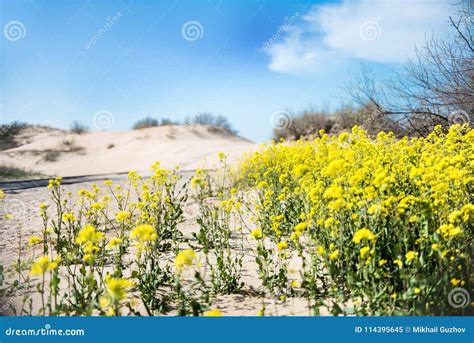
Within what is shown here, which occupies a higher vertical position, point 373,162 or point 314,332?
point 373,162

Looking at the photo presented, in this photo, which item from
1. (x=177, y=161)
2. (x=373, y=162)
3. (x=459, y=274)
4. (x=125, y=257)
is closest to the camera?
(x=459, y=274)

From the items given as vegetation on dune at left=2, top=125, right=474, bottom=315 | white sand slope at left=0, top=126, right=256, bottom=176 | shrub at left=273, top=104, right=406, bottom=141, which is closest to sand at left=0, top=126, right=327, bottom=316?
white sand slope at left=0, top=126, right=256, bottom=176

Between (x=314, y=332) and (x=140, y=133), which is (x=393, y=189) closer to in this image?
(x=314, y=332)

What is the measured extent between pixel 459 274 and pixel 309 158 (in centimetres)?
323

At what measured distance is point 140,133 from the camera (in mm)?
26281

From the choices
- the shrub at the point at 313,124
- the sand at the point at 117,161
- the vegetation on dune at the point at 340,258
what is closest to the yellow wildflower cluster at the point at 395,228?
the vegetation on dune at the point at 340,258

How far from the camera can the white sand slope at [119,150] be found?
1753 centimetres

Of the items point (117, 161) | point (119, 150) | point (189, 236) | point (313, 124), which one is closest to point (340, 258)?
point (189, 236)

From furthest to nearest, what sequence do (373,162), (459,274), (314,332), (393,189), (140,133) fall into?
(140,133)
(373,162)
(393,189)
(459,274)
(314,332)

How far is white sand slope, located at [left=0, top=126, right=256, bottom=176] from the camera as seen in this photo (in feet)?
57.5

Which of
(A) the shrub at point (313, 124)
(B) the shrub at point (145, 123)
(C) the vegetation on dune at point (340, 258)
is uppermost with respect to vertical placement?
(B) the shrub at point (145, 123)

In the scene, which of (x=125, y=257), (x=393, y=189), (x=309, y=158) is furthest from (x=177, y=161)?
(x=393, y=189)

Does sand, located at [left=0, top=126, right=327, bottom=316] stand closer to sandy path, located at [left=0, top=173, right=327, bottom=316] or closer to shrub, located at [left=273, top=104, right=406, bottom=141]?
sandy path, located at [left=0, top=173, right=327, bottom=316]

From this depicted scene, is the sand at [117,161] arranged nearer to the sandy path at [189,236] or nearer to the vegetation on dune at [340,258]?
the sandy path at [189,236]
